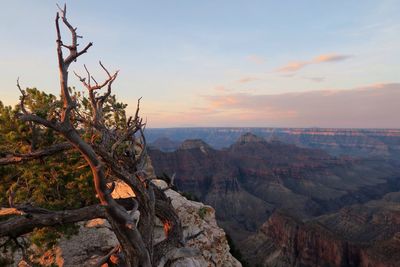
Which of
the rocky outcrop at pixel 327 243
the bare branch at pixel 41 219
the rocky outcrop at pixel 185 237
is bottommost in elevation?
the rocky outcrop at pixel 327 243

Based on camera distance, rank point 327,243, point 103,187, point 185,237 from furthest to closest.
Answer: point 327,243, point 185,237, point 103,187

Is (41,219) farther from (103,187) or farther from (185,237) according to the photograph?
(185,237)

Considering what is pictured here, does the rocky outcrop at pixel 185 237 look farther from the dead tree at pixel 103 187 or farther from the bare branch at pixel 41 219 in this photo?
the bare branch at pixel 41 219

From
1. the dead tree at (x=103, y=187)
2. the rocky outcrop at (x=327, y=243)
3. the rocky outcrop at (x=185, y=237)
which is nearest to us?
the dead tree at (x=103, y=187)

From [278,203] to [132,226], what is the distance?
188364 mm

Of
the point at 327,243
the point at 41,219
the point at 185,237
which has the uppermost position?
the point at 41,219

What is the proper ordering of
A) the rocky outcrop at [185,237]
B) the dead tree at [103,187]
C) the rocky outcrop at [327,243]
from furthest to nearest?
the rocky outcrop at [327,243]
the rocky outcrop at [185,237]
the dead tree at [103,187]

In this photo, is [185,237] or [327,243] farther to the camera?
[327,243]

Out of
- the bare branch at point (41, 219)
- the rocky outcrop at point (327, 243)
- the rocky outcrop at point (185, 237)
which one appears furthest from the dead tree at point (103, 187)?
the rocky outcrop at point (327, 243)

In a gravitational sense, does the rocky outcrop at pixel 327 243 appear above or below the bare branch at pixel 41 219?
below

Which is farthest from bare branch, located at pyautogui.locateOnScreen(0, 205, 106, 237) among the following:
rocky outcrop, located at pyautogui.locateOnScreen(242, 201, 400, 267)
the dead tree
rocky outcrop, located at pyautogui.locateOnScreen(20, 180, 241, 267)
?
rocky outcrop, located at pyautogui.locateOnScreen(242, 201, 400, 267)

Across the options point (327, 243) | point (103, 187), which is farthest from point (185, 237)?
point (327, 243)

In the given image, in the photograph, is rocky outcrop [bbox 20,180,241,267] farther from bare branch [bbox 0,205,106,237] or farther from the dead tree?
bare branch [bbox 0,205,106,237]

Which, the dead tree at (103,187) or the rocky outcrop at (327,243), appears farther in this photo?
the rocky outcrop at (327,243)
